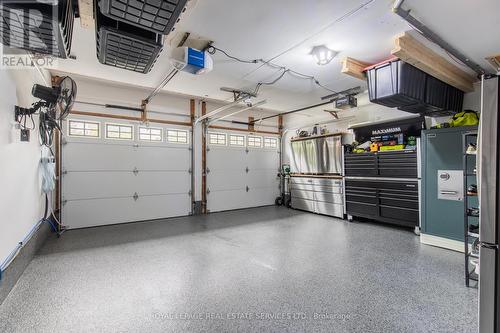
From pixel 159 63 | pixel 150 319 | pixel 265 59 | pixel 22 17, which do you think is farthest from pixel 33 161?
pixel 265 59

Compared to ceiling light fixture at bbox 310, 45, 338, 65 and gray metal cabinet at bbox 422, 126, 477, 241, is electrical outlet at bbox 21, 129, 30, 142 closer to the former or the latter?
ceiling light fixture at bbox 310, 45, 338, 65

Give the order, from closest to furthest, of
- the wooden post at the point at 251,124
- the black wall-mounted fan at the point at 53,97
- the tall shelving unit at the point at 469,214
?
the tall shelving unit at the point at 469,214 < the black wall-mounted fan at the point at 53,97 < the wooden post at the point at 251,124

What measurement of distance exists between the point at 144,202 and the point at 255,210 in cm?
282

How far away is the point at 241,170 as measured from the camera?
676 cm

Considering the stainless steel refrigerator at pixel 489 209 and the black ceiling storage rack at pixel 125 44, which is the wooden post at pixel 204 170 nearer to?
the black ceiling storage rack at pixel 125 44

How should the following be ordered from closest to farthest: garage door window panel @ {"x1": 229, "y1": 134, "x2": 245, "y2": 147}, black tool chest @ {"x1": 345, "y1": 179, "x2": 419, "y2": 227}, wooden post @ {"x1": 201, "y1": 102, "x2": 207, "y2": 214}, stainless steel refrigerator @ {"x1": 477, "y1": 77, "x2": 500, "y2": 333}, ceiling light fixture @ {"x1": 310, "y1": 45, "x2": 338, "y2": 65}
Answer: stainless steel refrigerator @ {"x1": 477, "y1": 77, "x2": 500, "y2": 333}
ceiling light fixture @ {"x1": 310, "y1": 45, "x2": 338, "y2": 65}
black tool chest @ {"x1": 345, "y1": 179, "x2": 419, "y2": 227}
wooden post @ {"x1": 201, "y1": 102, "x2": 207, "y2": 214}
garage door window panel @ {"x1": 229, "y1": 134, "x2": 245, "y2": 147}

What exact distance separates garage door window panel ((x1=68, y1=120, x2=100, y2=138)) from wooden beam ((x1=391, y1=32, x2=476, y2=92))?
5.15 m

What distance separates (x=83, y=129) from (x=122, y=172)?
43.0 inches

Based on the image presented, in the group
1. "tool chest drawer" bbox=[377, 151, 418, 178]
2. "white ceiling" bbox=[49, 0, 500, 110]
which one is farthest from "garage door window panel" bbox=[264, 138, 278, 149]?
"white ceiling" bbox=[49, 0, 500, 110]

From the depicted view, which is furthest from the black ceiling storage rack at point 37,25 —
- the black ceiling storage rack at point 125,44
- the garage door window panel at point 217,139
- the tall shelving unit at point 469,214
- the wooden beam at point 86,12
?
the garage door window panel at point 217,139

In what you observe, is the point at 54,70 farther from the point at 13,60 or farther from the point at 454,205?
the point at 454,205

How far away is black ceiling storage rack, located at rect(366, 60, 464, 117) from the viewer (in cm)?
270

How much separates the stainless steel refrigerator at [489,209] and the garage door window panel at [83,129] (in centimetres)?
559

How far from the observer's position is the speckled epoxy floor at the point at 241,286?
5.86 feet
